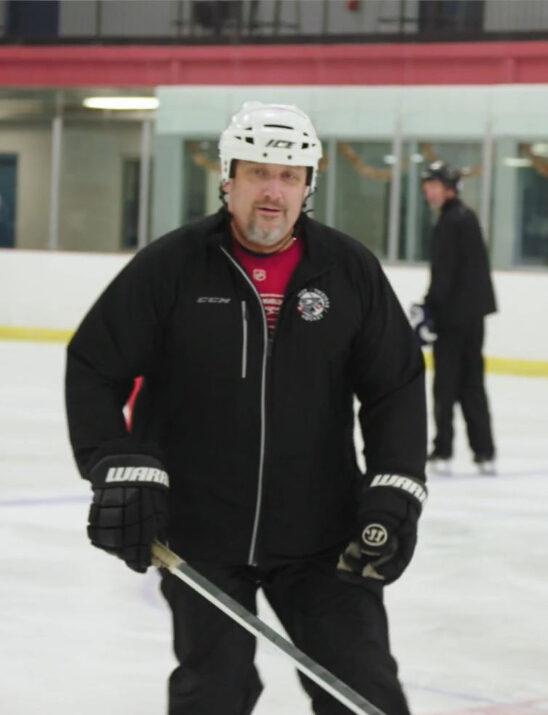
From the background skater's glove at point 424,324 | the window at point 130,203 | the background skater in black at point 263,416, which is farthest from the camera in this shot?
the window at point 130,203

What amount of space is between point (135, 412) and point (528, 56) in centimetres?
1555

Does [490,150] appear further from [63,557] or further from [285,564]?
[285,564]

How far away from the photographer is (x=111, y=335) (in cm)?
288

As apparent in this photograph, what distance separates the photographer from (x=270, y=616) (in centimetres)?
521

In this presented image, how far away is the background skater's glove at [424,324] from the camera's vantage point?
8273 mm

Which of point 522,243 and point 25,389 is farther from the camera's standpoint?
point 522,243

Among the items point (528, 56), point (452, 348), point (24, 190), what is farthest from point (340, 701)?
point (24, 190)

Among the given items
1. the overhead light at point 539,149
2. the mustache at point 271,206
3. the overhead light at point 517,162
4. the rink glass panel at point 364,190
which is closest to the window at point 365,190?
the rink glass panel at point 364,190

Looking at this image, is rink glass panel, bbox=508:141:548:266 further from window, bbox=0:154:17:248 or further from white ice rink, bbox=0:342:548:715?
white ice rink, bbox=0:342:548:715

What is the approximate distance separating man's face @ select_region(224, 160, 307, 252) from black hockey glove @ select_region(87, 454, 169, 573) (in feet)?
1.30

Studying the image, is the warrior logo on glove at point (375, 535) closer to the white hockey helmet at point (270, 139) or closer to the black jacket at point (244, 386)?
the black jacket at point (244, 386)

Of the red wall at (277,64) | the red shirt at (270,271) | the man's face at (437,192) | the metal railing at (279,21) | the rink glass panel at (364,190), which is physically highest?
the metal railing at (279,21)

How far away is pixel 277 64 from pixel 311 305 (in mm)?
16662

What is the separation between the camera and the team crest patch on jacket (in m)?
2.90
